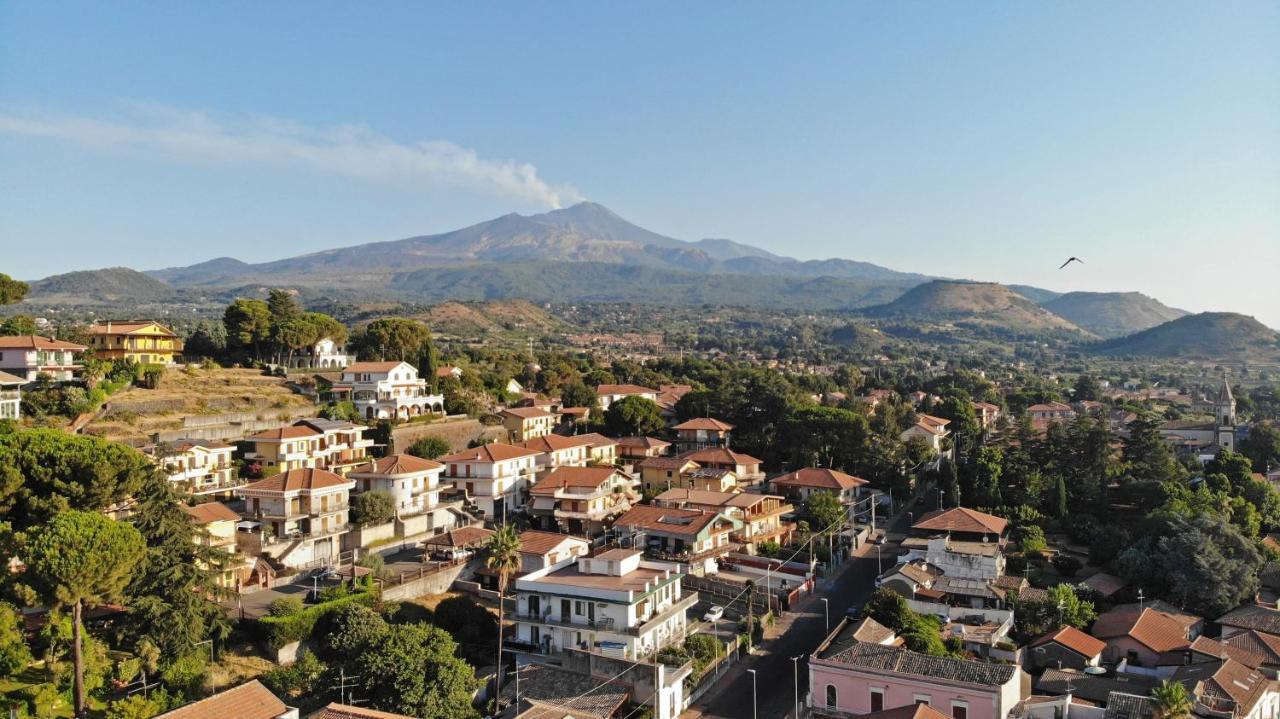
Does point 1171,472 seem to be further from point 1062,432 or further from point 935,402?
point 935,402

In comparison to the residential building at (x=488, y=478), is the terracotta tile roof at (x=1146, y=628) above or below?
below

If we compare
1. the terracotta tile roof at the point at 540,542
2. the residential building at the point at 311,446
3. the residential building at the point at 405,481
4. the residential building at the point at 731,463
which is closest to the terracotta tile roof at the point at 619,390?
the residential building at the point at 731,463

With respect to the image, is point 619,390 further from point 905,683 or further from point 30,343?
point 905,683

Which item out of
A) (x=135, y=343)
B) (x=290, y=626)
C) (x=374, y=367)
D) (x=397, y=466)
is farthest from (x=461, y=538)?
(x=135, y=343)

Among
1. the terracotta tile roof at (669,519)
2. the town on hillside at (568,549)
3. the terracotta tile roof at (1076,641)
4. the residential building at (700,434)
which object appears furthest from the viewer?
the residential building at (700,434)

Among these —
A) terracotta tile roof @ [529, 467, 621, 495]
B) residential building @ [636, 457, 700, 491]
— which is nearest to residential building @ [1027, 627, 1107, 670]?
terracotta tile roof @ [529, 467, 621, 495]

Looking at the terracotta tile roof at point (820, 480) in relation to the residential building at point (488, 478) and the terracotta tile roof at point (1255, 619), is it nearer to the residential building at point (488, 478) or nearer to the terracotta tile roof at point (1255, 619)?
the residential building at point (488, 478)

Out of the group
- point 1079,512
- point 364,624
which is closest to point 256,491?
point 364,624
